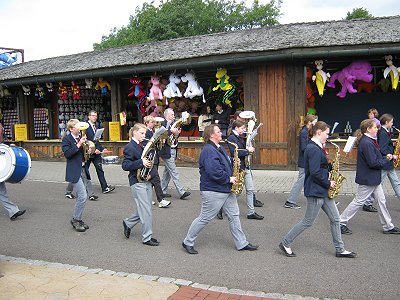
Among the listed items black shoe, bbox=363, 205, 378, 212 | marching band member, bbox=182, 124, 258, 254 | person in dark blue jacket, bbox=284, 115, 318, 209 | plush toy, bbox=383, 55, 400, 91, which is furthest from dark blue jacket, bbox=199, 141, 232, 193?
plush toy, bbox=383, 55, 400, 91

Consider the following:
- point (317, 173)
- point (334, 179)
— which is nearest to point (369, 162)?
point (334, 179)

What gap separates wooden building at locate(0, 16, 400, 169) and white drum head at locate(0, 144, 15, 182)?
725 centimetres

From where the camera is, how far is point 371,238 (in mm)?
6414

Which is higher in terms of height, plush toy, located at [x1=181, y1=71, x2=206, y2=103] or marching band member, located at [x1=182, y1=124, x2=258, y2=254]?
plush toy, located at [x1=181, y1=71, x2=206, y2=103]

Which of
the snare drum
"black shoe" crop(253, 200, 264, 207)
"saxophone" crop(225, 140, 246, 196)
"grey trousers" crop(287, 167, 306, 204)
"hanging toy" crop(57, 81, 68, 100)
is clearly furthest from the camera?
"hanging toy" crop(57, 81, 68, 100)

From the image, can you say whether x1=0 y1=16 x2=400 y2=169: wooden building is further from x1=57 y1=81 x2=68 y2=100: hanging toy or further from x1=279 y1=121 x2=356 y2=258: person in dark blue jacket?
x1=279 y1=121 x2=356 y2=258: person in dark blue jacket

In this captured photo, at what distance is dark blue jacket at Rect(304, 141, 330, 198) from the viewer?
5395mm

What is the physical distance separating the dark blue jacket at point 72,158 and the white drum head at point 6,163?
2.98 ft

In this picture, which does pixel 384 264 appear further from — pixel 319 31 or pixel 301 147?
pixel 319 31

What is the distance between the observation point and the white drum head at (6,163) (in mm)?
7273

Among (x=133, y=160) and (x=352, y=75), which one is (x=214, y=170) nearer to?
(x=133, y=160)

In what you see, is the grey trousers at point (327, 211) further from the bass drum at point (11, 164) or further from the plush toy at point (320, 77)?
the plush toy at point (320, 77)

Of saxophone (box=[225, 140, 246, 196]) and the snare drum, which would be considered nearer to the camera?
saxophone (box=[225, 140, 246, 196])

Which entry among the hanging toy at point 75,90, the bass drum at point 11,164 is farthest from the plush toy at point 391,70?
the hanging toy at point 75,90
